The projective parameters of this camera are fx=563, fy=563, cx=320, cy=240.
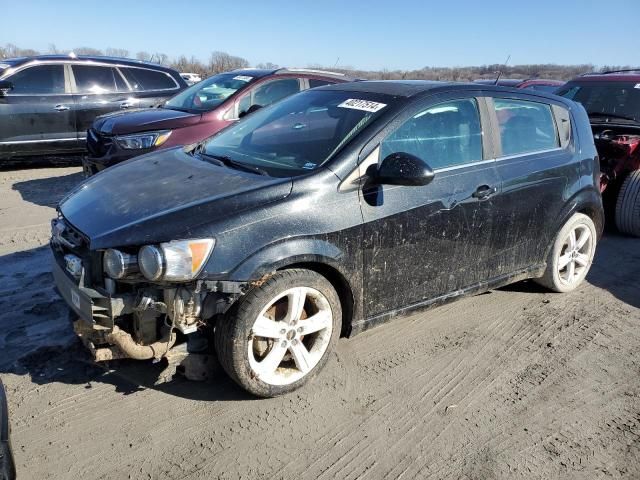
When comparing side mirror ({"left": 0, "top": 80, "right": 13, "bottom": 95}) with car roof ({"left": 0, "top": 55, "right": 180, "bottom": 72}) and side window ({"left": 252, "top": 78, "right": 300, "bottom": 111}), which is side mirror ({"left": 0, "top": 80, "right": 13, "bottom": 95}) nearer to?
car roof ({"left": 0, "top": 55, "right": 180, "bottom": 72})

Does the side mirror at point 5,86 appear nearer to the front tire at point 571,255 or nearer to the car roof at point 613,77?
the front tire at point 571,255

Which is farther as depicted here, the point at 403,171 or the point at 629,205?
the point at 629,205

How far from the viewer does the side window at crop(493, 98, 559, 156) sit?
4180 millimetres

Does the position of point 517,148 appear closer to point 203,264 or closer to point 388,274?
point 388,274

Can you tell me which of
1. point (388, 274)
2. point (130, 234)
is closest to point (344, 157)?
point (388, 274)

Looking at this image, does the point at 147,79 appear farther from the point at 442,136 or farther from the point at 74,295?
the point at 74,295

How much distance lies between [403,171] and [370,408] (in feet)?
4.48

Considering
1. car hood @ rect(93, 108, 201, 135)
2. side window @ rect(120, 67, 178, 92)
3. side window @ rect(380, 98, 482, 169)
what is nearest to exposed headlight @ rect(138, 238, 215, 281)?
side window @ rect(380, 98, 482, 169)

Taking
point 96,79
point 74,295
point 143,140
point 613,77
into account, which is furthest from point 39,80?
point 613,77

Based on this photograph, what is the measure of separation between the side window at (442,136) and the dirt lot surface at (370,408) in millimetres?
1278

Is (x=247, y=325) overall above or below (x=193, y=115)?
below

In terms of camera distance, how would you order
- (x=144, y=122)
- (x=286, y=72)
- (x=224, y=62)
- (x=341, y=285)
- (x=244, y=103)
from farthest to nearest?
(x=224, y=62)
(x=286, y=72)
(x=244, y=103)
(x=144, y=122)
(x=341, y=285)

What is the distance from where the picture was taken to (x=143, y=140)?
258 inches

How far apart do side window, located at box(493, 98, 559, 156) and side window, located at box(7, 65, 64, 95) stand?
7.51 m
